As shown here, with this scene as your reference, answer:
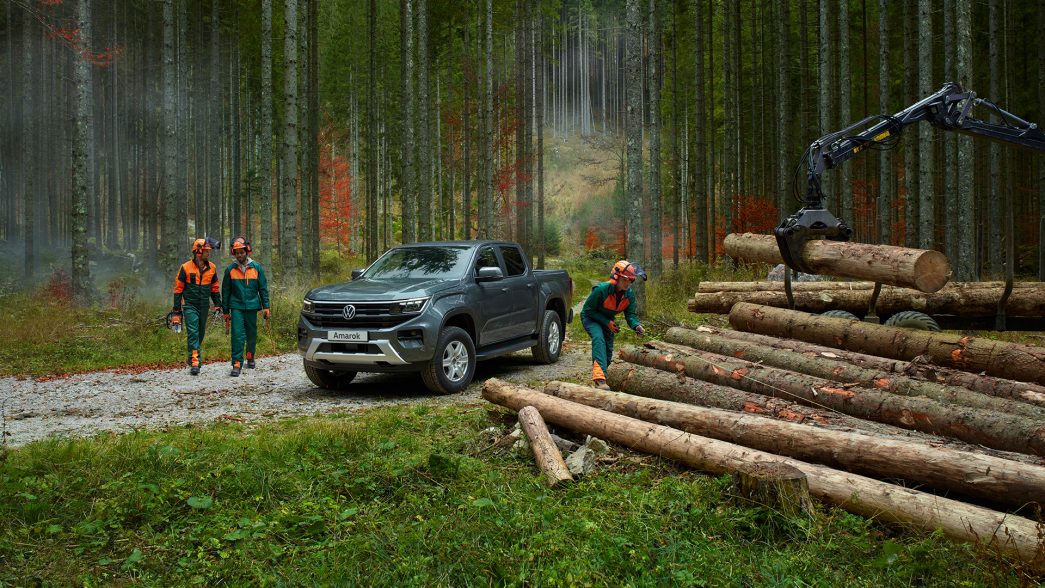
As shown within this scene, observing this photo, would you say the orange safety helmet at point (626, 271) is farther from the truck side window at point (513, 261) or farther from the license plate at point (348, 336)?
the license plate at point (348, 336)

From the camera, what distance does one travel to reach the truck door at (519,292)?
1080cm

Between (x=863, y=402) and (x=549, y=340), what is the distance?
235 inches

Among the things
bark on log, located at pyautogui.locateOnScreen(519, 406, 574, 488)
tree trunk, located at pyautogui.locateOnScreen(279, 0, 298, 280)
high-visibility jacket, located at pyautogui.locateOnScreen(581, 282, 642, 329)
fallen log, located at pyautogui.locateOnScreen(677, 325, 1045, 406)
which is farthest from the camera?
tree trunk, located at pyautogui.locateOnScreen(279, 0, 298, 280)

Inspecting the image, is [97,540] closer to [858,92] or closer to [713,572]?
[713,572]

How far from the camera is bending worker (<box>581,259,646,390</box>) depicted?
905 centimetres

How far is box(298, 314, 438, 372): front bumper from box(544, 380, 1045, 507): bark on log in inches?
125

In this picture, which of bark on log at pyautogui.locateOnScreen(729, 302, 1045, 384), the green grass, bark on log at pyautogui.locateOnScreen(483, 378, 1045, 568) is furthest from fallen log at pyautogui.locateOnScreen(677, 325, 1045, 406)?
the green grass

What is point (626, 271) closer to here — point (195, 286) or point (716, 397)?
point (716, 397)

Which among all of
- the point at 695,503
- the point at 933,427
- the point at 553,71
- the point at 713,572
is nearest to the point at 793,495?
the point at 695,503

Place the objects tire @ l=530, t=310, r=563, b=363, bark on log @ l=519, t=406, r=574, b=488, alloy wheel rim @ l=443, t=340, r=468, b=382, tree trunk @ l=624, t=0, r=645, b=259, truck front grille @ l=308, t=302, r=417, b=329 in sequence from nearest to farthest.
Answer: bark on log @ l=519, t=406, r=574, b=488, truck front grille @ l=308, t=302, r=417, b=329, alloy wheel rim @ l=443, t=340, r=468, b=382, tire @ l=530, t=310, r=563, b=363, tree trunk @ l=624, t=0, r=645, b=259

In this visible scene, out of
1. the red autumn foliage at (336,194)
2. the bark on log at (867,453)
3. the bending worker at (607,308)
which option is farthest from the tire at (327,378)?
the red autumn foliage at (336,194)

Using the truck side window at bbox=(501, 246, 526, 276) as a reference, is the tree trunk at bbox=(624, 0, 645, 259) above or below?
above

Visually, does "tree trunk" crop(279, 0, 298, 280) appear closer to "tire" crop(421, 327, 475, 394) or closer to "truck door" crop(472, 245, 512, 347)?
"truck door" crop(472, 245, 512, 347)

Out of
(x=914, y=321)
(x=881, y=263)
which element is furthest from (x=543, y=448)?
(x=914, y=321)
